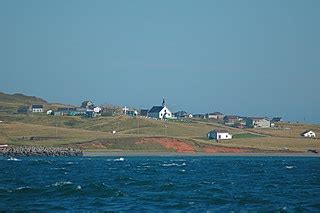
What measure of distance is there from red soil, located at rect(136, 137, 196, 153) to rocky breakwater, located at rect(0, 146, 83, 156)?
2275 centimetres

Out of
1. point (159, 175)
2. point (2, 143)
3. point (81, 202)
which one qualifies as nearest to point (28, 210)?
point (81, 202)

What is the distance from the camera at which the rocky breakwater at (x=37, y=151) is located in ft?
445

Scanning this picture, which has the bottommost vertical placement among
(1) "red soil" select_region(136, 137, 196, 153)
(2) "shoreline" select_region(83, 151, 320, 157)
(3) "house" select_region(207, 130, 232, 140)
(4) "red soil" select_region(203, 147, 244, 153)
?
(2) "shoreline" select_region(83, 151, 320, 157)

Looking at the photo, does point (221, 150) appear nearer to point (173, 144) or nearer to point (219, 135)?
point (173, 144)

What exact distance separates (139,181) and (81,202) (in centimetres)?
2001

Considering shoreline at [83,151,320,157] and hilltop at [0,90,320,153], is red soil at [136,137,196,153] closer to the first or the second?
hilltop at [0,90,320,153]

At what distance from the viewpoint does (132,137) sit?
531 ft

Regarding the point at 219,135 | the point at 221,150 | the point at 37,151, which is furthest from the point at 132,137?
the point at 37,151

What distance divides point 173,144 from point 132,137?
9.44 m

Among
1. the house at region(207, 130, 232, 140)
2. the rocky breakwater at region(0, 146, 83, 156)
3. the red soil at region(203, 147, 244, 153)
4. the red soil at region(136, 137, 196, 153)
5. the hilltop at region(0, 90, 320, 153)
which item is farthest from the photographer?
the house at region(207, 130, 232, 140)

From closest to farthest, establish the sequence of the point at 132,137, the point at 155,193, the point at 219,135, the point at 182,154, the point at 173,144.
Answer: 1. the point at 155,193
2. the point at 182,154
3. the point at 132,137
4. the point at 173,144
5. the point at 219,135

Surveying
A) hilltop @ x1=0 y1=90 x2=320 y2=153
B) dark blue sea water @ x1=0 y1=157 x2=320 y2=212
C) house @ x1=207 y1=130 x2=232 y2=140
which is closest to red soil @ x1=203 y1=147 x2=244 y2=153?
hilltop @ x1=0 y1=90 x2=320 y2=153

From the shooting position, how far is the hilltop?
155 metres

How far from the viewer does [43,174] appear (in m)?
77.4
